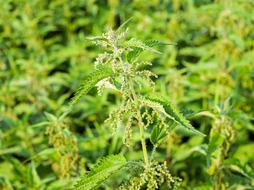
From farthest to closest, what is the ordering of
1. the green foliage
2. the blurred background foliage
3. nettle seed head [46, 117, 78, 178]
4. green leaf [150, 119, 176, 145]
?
the blurred background foliage
nettle seed head [46, 117, 78, 178]
green leaf [150, 119, 176, 145]
the green foliage

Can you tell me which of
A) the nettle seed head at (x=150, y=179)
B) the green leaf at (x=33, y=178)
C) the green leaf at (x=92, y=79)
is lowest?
the nettle seed head at (x=150, y=179)

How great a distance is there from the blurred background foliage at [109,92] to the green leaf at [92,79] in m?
0.62

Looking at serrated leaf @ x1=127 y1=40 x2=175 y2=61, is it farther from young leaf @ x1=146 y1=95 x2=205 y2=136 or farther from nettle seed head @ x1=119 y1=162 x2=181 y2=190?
nettle seed head @ x1=119 y1=162 x2=181 y2=190

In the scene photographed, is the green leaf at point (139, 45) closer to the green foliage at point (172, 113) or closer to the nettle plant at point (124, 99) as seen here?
the nettle plant at point (124, 99)

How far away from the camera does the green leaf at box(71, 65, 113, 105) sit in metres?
1.85

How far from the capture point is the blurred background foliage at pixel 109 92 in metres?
3.18

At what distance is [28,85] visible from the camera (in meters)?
4.91

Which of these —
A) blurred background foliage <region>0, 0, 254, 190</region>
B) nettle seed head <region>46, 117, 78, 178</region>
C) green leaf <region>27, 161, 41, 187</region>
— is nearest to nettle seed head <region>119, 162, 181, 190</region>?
blurred background foliage <region>0, 0, 254, 190</region>

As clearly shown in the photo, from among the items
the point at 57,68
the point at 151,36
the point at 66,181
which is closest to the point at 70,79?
the point at 57,68

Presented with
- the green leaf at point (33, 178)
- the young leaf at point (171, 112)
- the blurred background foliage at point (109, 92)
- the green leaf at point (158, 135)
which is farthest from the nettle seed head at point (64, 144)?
the young leaf at point (171, 112)

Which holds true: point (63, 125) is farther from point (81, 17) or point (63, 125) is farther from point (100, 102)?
point (81, 17)

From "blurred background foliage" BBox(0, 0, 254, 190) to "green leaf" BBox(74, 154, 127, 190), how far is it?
21.1 inches

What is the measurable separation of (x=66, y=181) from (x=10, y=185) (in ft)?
1.62

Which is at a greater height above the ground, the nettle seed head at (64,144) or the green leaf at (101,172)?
the nettle seed head at (64,144)
